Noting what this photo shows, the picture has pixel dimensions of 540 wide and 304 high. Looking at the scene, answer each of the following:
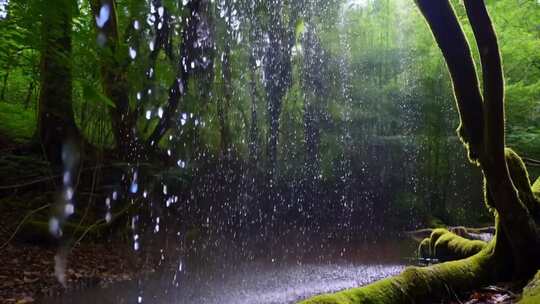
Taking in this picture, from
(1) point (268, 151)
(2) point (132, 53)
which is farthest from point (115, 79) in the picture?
(1) point (268, 151)

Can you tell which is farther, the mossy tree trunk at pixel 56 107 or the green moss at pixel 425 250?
the green moss at pixel 425 250

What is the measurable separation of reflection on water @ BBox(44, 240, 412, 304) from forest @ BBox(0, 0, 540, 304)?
0.06m

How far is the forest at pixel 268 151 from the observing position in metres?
3.79

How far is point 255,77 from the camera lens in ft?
52.9

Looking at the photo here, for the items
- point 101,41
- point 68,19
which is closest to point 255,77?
point 101,41

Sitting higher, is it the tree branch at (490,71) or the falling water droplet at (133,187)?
the tree branch at (490,71)

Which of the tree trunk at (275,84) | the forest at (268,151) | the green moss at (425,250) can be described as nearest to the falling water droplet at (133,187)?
the forest at (268,151)

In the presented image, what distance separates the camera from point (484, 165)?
3701 mm

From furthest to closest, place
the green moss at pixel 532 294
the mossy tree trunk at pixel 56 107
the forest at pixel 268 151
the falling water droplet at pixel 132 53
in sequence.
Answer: the falling water droplet at pixel 132 53 → the mossy tree trunk at pixel 56 107 → the forest at pixel 268 151 → the green moss at pixel 532 294

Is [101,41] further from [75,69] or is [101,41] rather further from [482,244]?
[482,244]

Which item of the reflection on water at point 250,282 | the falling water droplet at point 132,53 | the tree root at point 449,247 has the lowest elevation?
the reflection on water at point 250,282

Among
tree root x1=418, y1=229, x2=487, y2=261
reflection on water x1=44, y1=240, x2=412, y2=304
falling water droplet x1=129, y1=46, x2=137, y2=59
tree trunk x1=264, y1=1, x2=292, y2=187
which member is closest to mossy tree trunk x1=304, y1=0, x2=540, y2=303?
tree root x1=418, y1=229, x2=487, y2=261

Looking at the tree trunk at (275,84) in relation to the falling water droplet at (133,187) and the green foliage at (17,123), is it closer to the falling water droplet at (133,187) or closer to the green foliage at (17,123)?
the falling water droplet at (133,187)

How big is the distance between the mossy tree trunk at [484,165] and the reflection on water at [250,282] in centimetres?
244
